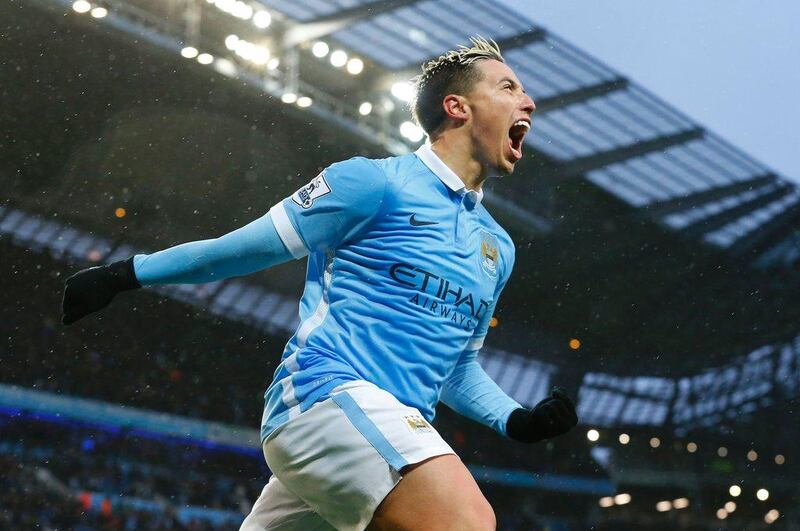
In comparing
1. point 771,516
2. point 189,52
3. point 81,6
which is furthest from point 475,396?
point 771,516

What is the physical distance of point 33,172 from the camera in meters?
10.6

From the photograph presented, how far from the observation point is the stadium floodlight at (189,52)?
10006 mm

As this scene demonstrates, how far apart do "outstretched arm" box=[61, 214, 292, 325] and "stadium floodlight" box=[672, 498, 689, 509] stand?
15.3 m

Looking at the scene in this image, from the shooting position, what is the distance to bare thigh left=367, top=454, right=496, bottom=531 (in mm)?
1357

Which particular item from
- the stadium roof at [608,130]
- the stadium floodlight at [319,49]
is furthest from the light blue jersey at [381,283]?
the stadium floodlight at [319,49]

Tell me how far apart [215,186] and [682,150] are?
6.65 metres

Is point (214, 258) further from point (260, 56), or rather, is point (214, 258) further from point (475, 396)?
point (260, 56)

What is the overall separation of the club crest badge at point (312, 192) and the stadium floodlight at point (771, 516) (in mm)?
16443

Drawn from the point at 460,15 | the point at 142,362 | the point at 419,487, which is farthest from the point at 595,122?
the point at 419,487

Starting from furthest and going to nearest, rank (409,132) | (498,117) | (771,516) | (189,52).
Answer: (771,516) < (409,132) < (189,52) < (498,117)

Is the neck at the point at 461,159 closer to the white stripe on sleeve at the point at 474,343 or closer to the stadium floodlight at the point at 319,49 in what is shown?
the white stripe on sleeve at the point at 474,343

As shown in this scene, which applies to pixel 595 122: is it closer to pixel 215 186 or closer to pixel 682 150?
pixel 682 150

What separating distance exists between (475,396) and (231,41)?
31.7ft

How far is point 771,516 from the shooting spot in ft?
53.2
